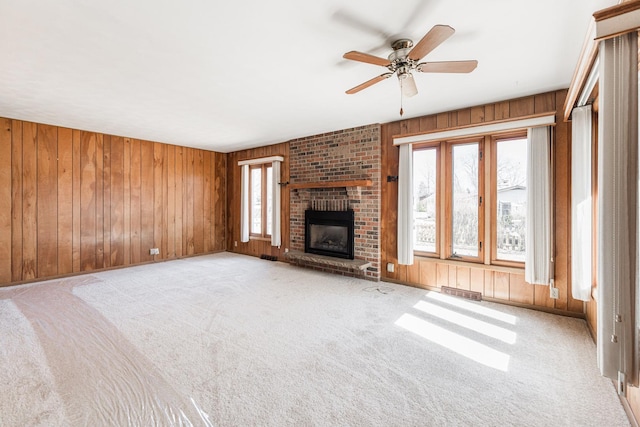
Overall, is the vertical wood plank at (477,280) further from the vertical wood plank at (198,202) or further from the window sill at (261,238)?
the vertical wood plank at (198,202)

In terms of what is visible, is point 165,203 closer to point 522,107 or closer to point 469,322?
point 469,322

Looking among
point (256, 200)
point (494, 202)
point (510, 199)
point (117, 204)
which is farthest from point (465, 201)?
point (117, 204)

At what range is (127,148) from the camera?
5301mm

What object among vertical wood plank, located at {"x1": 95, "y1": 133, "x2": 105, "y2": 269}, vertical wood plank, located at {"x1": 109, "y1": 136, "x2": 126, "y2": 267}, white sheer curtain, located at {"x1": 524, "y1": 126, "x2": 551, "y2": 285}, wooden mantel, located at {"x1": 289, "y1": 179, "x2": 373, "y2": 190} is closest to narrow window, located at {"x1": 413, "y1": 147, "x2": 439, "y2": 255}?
wooden mantel, located at {"x1": 289, "y1": 179, "x2": 373, "y2": 190}

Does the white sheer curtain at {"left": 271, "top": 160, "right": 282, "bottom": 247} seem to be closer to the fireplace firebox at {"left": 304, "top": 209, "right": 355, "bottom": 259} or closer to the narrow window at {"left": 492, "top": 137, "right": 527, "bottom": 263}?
the fireplace firebox at {"left": 304, "top": 209, "right": 355, "bottom": 259}

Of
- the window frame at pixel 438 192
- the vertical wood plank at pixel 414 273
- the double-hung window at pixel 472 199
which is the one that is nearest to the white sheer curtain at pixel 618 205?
the double-hung window at pixel 472 199

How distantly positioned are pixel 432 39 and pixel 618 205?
51.8 inches

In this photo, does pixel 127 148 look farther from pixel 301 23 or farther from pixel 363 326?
pixel 363 326

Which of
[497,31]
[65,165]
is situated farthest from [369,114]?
[65,165]

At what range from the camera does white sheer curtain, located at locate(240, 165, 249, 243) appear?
6.32 metres

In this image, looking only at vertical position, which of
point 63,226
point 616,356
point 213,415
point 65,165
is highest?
point 65,165

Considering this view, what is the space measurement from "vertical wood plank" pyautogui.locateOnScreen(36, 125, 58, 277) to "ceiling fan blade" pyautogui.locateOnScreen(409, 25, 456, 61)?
5.48 metres

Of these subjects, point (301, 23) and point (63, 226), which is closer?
point (301, 23)

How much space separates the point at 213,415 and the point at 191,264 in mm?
4343
